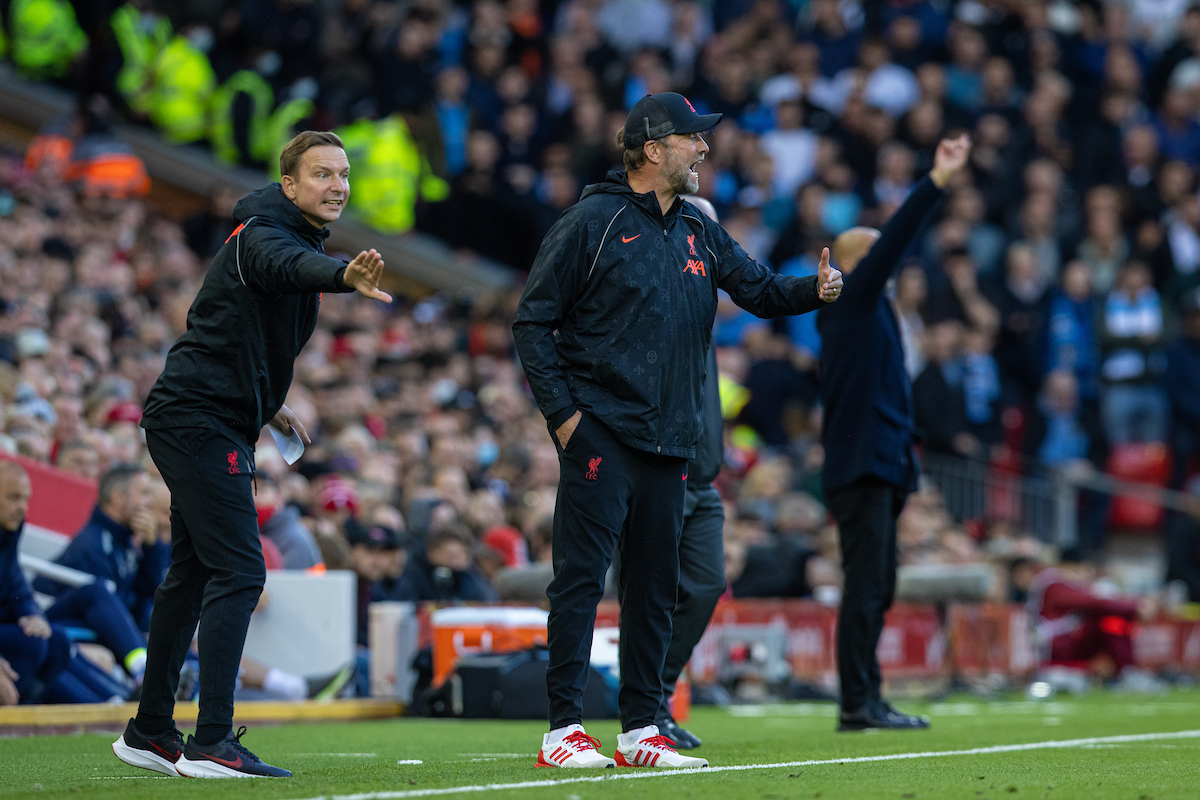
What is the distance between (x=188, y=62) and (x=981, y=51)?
9726 mm

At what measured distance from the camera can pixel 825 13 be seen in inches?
838

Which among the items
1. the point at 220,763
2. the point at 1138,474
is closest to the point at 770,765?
the point at 220,763

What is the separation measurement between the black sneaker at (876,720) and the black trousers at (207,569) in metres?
3.37

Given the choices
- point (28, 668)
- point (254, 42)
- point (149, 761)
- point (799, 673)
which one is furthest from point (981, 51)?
point (149, 761)

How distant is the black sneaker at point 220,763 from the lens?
5.35 m

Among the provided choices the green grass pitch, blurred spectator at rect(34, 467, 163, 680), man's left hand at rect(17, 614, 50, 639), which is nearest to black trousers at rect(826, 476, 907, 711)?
the green grass pitch

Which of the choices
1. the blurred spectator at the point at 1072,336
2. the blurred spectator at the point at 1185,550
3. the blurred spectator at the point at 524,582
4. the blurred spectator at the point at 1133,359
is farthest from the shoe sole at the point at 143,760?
the blurred spectator at the point at 1133,359

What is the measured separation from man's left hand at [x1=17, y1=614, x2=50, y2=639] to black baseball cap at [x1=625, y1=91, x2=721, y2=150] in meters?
4.00

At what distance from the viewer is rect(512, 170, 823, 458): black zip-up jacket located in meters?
5.51

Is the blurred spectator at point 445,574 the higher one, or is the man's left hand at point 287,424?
the man's left hand at point 287,424

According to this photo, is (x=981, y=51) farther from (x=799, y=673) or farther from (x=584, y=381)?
(x=584, y=381)

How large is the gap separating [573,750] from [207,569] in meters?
1.41

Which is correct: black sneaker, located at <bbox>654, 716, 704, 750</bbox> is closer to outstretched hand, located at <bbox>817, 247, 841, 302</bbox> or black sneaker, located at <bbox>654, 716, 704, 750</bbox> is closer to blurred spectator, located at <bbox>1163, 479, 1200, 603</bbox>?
outstretched hand, located at <bbox>817, 247, 841, 302</bbox>

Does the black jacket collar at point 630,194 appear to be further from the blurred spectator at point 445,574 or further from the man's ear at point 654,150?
the blurred spectator at point 445,574
